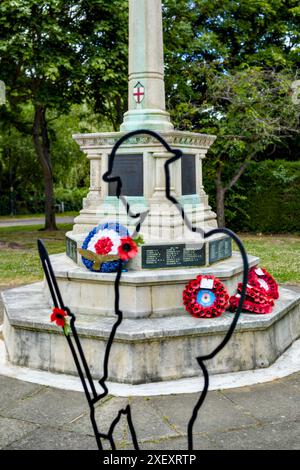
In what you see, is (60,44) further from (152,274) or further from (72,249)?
(152,274)

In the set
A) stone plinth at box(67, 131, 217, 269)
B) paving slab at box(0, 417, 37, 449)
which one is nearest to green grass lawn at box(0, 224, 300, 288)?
stone plinth at box(67, 131, 217, 269)

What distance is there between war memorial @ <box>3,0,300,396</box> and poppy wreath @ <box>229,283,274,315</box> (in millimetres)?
131

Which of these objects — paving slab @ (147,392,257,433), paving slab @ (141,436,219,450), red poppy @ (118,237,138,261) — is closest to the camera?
red poppy @ (118,237,138,261)

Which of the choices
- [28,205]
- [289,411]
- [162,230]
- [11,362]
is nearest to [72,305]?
[11,362]

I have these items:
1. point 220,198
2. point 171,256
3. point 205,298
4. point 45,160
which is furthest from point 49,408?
point 45,160

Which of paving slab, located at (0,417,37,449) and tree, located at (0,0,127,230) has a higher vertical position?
tree, located at (0,0,127,230)

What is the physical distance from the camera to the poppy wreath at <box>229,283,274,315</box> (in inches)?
225

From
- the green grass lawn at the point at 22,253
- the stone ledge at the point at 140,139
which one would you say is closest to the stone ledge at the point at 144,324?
the stone ledge at the point at 140,139

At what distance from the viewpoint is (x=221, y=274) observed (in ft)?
20.0

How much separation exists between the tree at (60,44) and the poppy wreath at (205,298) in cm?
1069

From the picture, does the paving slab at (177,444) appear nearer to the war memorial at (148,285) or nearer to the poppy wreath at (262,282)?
the war memorial at (148,285)

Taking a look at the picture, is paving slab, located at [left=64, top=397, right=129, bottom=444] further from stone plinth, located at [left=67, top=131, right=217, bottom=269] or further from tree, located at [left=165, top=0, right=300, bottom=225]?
tree, located at [left=165, top=0, right=300, bottom=225]

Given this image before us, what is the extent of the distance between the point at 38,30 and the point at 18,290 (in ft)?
34.3

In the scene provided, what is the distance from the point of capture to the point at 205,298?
5633 mm
